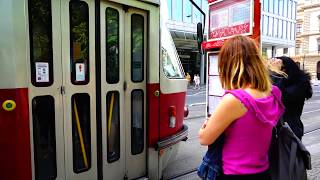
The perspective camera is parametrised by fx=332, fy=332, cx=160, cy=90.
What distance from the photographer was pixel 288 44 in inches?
1837

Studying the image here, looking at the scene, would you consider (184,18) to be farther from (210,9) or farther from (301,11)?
(301,11)

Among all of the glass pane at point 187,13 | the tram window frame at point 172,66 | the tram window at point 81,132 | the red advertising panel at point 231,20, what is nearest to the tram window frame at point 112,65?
the tram window at point 81,132

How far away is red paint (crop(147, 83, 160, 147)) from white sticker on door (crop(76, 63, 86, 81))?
92 centimetres

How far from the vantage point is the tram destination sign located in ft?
16.0

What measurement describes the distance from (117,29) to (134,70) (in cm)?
52

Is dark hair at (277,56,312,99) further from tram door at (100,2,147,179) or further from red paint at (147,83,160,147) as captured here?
tram door at (100,2,147,179)

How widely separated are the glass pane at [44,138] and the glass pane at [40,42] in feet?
0.62

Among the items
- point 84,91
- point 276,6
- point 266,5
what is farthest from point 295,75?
point 276,6

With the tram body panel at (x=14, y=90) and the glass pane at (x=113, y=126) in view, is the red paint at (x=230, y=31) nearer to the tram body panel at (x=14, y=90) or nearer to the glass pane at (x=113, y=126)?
the glass pane at (x=113, y=126)

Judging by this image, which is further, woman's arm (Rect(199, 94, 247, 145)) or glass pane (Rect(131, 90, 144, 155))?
glass pane (Rect(131, 90, 144, 155))

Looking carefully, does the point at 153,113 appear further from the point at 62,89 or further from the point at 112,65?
the point at 62,89

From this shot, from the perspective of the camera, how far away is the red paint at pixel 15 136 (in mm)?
2736

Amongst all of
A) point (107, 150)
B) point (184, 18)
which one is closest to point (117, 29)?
point (107, 150)

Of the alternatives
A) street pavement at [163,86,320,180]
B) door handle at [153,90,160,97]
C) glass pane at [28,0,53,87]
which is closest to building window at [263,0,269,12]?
street pavement at [163,86,320,180]
